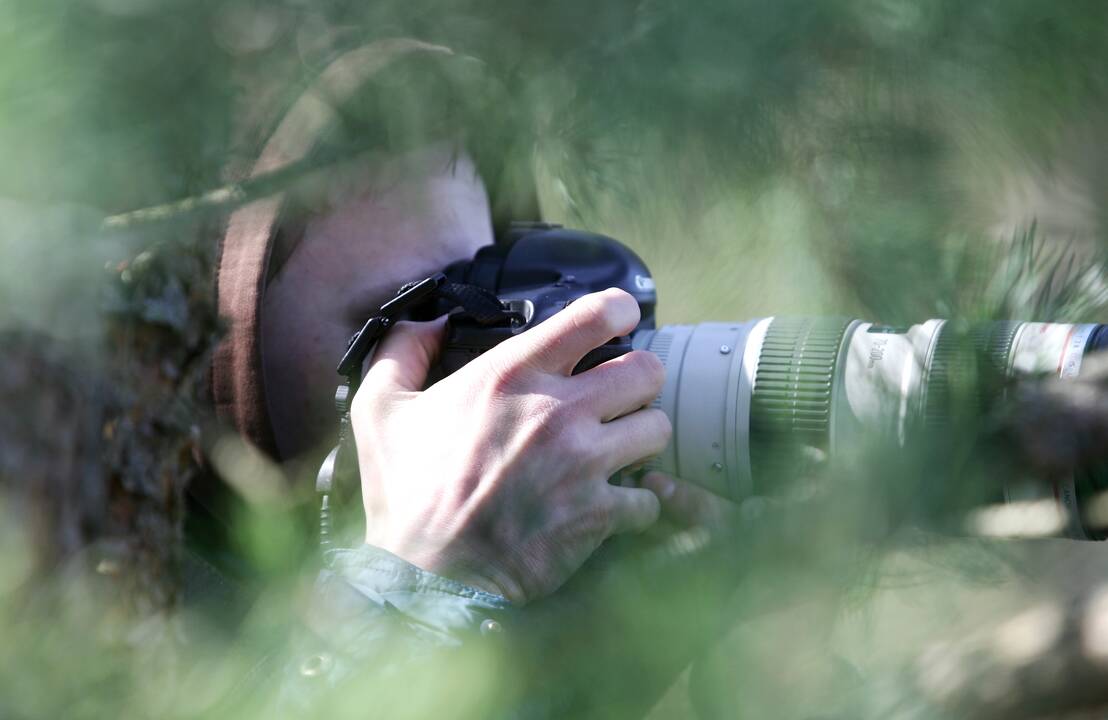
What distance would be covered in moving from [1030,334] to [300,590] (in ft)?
1.04

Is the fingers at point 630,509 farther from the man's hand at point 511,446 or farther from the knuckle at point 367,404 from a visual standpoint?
the knuckle at point 367,404

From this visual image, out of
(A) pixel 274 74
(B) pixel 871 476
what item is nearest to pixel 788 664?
(B) pixel 871 476

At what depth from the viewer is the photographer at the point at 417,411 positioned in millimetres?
427

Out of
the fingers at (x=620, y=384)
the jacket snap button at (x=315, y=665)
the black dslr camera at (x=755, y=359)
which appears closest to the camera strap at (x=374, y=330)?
the black dslr camera at (x=755, y=359)

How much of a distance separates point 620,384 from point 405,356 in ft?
0.66

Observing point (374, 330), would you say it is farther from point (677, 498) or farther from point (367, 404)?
point (677, 498)

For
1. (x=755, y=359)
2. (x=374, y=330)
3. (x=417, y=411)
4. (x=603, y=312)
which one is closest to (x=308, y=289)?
(x=374, y=330)

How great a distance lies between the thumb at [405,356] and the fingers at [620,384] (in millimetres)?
155

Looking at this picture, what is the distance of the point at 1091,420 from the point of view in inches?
13.1

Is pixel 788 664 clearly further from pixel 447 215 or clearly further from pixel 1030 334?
pixel 447 215

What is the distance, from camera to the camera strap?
0.91 meters

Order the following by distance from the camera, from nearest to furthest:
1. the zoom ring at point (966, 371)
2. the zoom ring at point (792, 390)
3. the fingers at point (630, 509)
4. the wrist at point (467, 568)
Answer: the zoom ring at point (966, 371) < the zoom ring at point (792, 390) < the wrist at point (467, 568) < the fingers at point (630, 509)

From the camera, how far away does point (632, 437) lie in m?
0.87

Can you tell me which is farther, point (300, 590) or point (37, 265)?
point (300, 590)
